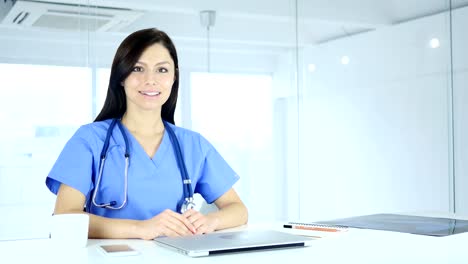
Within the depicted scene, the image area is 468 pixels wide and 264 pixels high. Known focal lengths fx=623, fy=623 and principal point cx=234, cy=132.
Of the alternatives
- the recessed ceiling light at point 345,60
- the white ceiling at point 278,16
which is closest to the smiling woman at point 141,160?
the white ceiling at point 278,16

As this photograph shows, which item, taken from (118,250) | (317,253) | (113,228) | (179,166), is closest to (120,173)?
(179,166)

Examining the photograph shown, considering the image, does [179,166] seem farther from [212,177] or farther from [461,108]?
[461,108]

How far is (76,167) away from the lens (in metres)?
1.75

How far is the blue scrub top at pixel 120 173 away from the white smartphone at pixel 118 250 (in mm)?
498

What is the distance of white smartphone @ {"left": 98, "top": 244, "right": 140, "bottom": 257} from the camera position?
1.18 metres

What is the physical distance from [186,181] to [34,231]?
1.59 m

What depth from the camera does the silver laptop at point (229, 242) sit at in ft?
3.88

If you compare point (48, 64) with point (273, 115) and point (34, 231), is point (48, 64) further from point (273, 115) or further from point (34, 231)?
point (273, 115)

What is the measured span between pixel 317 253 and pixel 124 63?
97 centimetres

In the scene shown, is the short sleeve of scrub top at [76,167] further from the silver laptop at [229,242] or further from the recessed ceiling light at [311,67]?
the recessed ceiling light at [311,67]

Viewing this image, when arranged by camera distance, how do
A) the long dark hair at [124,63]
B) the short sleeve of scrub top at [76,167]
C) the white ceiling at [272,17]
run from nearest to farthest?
1. the short sleeve of scrub top at [76,167]
2. the long dark hair at [124,63]
3. the white ceiling at [272,17]

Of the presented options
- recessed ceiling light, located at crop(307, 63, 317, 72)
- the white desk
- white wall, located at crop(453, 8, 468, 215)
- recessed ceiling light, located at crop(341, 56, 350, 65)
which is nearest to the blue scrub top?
the white desk

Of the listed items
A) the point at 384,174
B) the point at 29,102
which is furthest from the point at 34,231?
the point at 384,174

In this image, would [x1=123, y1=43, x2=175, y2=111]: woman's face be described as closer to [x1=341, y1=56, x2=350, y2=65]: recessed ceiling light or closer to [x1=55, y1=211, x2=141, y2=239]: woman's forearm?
[x1=55, y1=211, x2=141, y2=239]: woman's forearm
